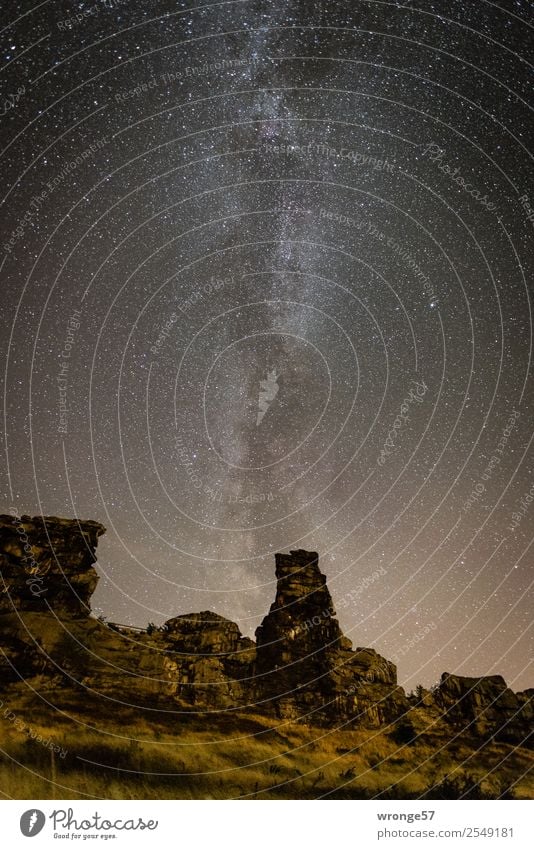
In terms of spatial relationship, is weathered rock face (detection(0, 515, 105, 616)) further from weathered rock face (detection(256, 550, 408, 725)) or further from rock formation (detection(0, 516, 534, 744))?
weathered rock face (detection(256, 550, 408, 725))

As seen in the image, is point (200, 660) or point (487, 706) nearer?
point (200, 660)

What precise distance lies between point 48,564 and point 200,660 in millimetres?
11154

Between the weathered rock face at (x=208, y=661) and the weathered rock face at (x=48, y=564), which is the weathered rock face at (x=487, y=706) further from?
the weathered rock face at (x=48, y=564)

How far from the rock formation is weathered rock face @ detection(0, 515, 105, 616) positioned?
6cm

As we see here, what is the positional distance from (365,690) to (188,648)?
34.4 feet

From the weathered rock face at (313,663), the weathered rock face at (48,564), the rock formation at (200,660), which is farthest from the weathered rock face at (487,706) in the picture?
the weathered rock face at (48,564)

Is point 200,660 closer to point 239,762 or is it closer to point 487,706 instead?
point 239,762

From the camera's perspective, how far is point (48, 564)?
1215 inches

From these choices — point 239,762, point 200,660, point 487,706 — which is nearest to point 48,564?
point 200,660

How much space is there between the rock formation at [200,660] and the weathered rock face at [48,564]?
0.20ft

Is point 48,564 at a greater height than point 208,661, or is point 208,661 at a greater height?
point 48,564

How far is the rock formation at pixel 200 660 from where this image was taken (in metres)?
26.1

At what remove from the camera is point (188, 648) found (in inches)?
1144
